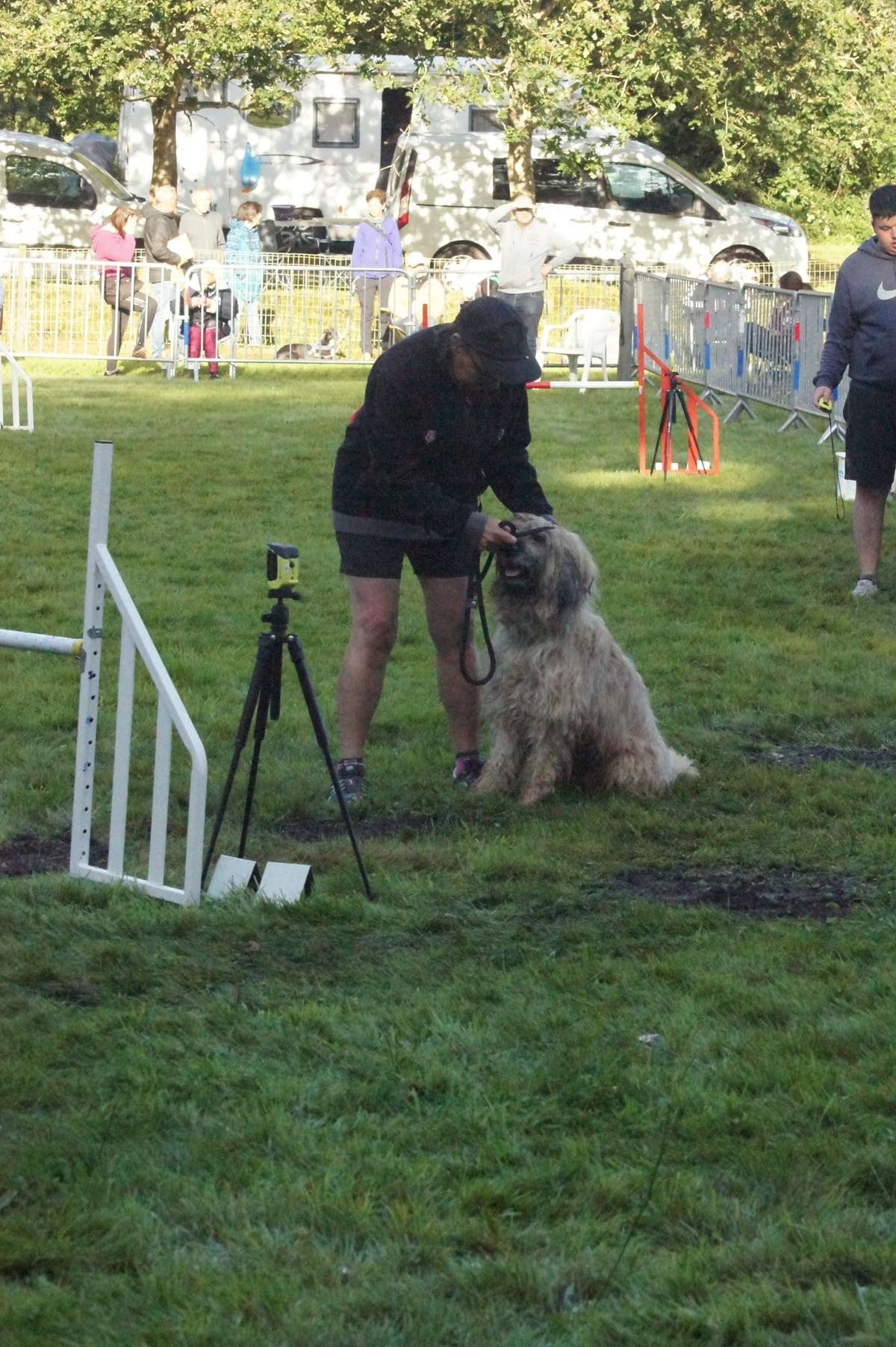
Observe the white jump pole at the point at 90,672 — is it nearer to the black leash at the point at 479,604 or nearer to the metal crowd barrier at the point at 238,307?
the black leash at the point at 479,604

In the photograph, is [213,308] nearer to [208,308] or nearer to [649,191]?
[208,308]

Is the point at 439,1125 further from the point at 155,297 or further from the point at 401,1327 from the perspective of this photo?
the point at 155,297

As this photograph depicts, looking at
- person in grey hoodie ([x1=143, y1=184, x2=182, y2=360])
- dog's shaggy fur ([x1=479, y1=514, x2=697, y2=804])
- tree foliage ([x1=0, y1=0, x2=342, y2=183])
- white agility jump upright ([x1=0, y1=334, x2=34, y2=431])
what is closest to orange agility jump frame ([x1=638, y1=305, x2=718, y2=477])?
white agility jump upright ([x1=0, y1=334, x2=34, y2=431])

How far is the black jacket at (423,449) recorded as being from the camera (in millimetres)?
5836

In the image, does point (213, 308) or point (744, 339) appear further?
point (213, 308)

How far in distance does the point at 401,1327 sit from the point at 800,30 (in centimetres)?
3237

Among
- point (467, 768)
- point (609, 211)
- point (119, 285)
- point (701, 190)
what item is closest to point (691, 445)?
point (467, 768)

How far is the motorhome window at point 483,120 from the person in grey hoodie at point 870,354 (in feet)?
74.7

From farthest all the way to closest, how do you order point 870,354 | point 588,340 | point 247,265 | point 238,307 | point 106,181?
point 106,181 → point 238,307 → point 247,265 → point 588,340 → point 870,354

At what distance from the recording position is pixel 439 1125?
3822mm

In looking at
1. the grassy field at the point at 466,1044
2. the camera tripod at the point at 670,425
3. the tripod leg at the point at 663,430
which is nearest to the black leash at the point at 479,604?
the grassy field at the point at 466,1044

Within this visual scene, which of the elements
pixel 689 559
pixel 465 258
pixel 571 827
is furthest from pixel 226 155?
pixel 571 827

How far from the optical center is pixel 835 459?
14.6m

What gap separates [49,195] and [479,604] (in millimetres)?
24170
